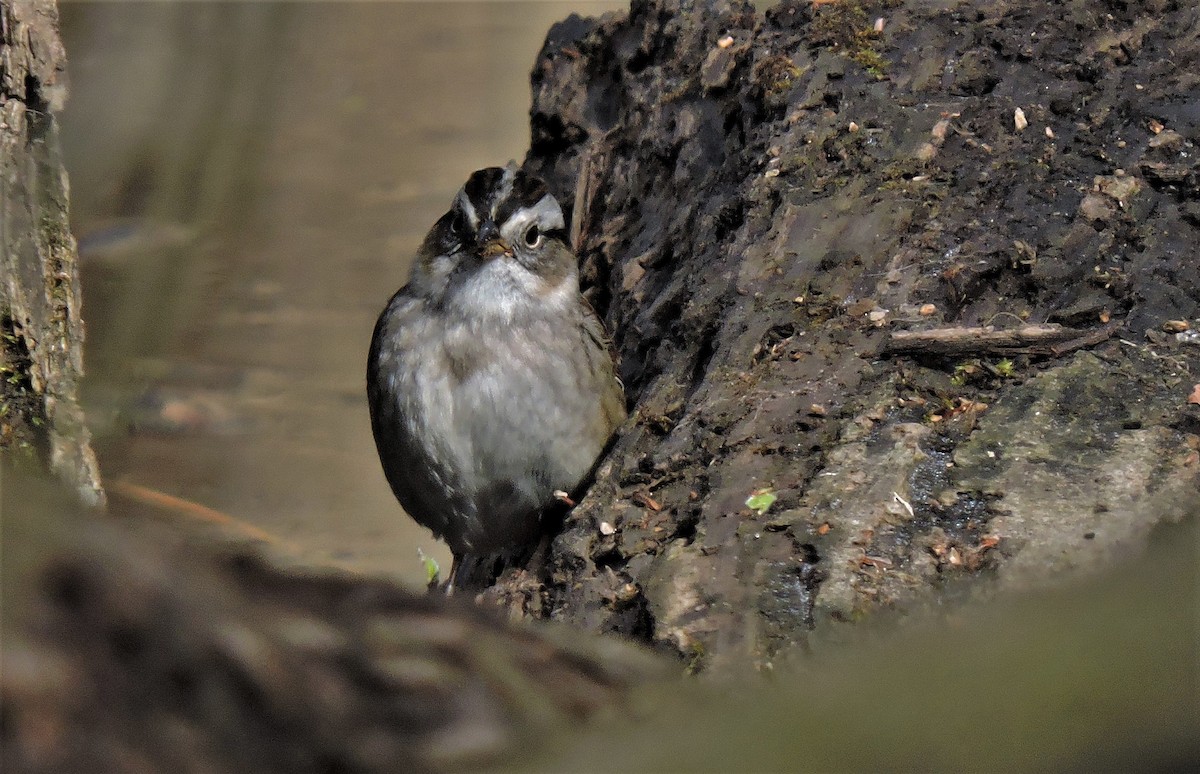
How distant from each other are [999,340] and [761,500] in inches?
34.5

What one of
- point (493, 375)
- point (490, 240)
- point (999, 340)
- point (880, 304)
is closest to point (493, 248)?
point (490, 240)

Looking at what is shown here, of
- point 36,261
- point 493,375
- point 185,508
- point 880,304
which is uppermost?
point 880,304

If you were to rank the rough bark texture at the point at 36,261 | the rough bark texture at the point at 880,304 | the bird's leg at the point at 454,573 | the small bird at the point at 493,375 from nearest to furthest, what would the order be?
the rough bark texture at the point at 880,304 < the rough bark texture at the point at 36,261 < the small bird at the point at 493,375 < the bird's leg at the point at 454,573

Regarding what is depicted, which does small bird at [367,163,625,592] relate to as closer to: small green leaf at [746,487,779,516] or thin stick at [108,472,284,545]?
small green leaf at [746,487,779,516]

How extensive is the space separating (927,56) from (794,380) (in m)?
1.45

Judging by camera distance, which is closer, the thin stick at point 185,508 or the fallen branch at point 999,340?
the fallen branch at point 999,340

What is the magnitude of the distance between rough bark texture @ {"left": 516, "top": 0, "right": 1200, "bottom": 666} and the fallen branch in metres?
0.02

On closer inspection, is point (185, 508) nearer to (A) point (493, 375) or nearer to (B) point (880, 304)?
(A) point (493, 375)

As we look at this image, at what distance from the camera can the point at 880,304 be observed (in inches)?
154

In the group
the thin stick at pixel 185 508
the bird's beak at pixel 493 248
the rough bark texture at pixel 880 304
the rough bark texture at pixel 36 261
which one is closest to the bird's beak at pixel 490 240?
the bird's beak at pixel 493 248

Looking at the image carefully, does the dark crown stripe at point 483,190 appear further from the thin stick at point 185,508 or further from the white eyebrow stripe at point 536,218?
the thin stick at point 185,508

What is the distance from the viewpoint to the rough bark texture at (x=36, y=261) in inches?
152

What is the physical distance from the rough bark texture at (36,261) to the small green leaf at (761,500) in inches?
77.7

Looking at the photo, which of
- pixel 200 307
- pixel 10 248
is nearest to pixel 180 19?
Result: pixel 200 307
